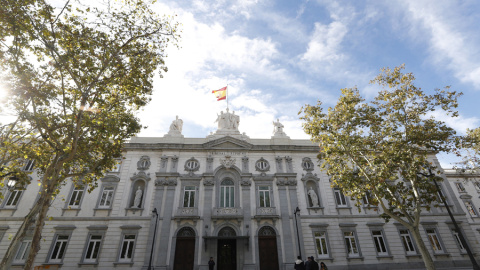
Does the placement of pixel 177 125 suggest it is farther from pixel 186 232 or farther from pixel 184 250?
pixel 184 250

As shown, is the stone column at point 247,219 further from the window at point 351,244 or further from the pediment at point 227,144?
the window at point 351,244

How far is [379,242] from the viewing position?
69.8 ft

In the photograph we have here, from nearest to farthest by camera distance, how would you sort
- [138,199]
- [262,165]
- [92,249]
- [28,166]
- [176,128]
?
[92,249] < [138,199] < [28,166] < [262,165] < [176,128]

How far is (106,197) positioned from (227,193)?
1128cm

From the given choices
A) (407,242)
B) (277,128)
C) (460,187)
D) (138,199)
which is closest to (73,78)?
(138,199)

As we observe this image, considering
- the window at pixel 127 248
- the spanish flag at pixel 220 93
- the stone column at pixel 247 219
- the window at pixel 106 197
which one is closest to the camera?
the window at pixel 127 248

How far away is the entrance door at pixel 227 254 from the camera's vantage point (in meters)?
20.0

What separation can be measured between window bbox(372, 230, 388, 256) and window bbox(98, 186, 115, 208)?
79.7ft

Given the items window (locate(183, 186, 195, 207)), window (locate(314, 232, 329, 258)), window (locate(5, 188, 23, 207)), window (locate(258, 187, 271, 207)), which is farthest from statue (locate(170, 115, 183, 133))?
window (locate(314, 232, 329, 258))

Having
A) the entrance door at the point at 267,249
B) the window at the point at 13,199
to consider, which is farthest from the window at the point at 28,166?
the entrance door at the point at 267,249

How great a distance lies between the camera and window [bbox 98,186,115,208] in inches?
846

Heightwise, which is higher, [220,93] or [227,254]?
[220,93]

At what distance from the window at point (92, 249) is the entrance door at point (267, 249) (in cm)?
1369

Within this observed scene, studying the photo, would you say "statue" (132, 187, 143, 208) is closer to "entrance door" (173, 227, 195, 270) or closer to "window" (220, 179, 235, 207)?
"entrance door" (173, 227, 195, 270)
